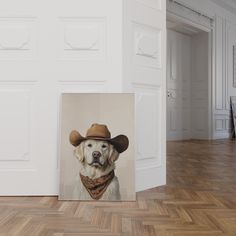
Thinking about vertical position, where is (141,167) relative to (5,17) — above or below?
below

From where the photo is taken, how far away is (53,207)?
78.8 inches

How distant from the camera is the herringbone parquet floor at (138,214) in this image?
1.59 metres

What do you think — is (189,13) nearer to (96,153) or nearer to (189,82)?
(189,82)

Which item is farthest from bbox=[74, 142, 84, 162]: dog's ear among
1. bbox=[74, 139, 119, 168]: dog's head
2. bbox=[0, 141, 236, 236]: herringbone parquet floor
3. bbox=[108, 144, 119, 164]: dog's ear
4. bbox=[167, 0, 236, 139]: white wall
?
bbox=[167, 0, 236, 139]: white wall

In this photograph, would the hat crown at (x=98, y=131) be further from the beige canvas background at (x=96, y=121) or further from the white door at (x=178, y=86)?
the white door at (x=178, y=86)

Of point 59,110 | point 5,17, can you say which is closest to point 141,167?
point 59,110

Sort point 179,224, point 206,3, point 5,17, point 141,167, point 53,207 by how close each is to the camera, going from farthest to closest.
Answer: point 206,3 → point 141,167 → point 5,17 → point 53,207 → point 179,224

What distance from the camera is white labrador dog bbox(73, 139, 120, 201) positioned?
7.12ft

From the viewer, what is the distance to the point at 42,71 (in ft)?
7.58

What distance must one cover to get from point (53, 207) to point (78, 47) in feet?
3.53

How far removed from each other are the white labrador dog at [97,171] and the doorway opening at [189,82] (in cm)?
583

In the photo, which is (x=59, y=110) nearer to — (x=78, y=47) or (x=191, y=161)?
(x=78, y=47)

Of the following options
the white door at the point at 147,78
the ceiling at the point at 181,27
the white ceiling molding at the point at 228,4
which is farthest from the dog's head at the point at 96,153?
the white ceiling molding at the point at 228,4

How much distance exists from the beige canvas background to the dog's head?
0.16 ft
